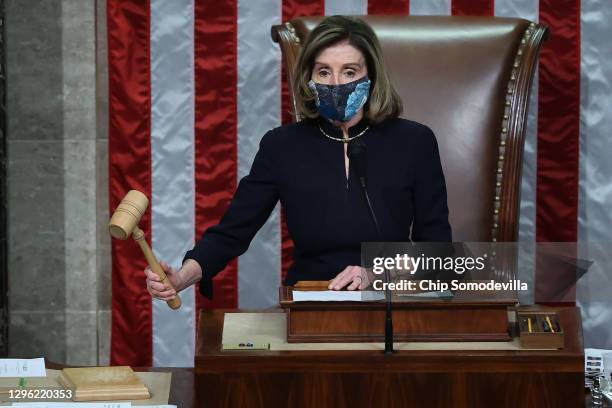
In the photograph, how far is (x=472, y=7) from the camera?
3.38 m

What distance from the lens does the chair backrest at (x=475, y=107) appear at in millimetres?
3078

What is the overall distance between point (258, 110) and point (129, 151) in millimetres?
453

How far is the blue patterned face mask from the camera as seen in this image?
2.54 meters

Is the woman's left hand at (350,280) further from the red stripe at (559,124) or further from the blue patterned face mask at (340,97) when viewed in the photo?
the red stripe at (559,124)

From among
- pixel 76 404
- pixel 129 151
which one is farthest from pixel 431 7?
pixel 76 404

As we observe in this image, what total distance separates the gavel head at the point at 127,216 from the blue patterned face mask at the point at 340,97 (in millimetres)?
862

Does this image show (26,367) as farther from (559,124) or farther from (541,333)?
(559,124)

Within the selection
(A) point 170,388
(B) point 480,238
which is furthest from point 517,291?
(B) point 480,238

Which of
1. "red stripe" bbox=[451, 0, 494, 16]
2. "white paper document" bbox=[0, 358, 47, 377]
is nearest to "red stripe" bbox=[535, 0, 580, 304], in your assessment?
"red stripe" bbox=[451, 0, 494, 16]

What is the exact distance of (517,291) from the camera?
1.71m

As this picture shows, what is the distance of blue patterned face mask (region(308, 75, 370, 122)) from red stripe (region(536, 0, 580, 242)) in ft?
3.40

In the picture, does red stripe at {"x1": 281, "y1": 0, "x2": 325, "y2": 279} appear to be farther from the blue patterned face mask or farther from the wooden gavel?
the wooden gavel

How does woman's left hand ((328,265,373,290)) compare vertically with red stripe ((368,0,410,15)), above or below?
below

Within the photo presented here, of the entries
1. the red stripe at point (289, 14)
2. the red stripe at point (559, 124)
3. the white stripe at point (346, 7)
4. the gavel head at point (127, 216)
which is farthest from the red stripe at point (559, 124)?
the gavel head at point (127, 216)
